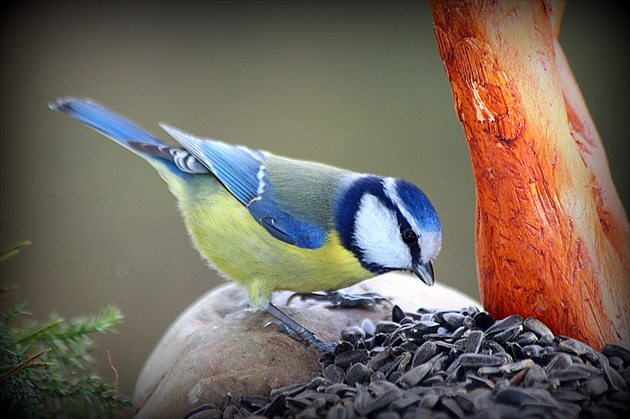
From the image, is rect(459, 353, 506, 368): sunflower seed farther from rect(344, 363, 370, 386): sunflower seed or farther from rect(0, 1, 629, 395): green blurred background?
rect(0, 1, 629, 395): green blurred background

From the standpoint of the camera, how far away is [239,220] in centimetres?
183

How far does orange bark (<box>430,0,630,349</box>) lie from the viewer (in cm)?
144

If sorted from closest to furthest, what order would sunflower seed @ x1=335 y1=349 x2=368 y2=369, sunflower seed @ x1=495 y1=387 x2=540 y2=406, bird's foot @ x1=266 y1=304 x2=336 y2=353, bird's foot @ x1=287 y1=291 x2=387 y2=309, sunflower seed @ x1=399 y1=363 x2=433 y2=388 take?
sunflower seed @ x1=495 y1=387 x2=540 y2=406 < sunflower seed @ x1=399 y1=363 x2=433 y2=388 < sunflower seed @ x1=335 y1=349 x2=368 y2=369 < bird's foot @ x1=266 y1=304 x2=336 y2=353 < bird's foot @ x1=287 y1=291 x2=387 y2=309

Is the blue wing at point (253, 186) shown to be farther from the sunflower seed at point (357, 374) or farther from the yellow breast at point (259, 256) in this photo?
the sunflower seed at point (357, 374)

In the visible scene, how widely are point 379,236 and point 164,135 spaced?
197cm

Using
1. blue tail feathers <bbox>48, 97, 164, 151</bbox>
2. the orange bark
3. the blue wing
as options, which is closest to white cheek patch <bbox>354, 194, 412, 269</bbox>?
the blue wing

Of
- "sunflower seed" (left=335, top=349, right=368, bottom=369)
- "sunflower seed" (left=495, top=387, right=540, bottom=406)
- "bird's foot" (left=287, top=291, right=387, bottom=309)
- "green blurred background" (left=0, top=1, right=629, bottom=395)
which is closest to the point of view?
"sunflower seed" (left=495, top=387, right=540, bottom=406)

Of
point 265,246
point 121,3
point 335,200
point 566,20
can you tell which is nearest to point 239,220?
point 265,246

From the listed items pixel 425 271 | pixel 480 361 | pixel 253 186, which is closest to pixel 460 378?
pixel 480 361

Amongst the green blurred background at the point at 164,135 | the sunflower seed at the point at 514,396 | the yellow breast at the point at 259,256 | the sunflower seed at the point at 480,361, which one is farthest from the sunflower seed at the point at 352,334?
the green blurred background at the point at 164,135

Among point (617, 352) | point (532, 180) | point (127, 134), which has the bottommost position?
point (617, 352)

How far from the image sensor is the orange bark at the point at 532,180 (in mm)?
1437

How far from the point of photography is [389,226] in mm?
1657

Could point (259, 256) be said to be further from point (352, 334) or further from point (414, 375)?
point (414, 375)
